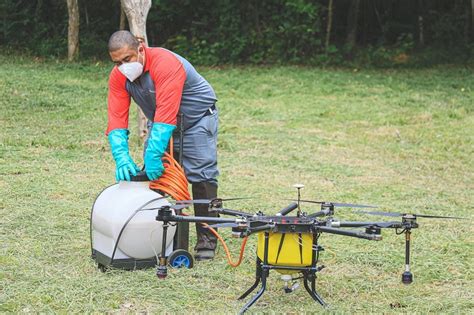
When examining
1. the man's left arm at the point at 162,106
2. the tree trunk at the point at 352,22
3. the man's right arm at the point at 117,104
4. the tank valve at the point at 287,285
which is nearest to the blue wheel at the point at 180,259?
the man's left arm at the point at 162,106

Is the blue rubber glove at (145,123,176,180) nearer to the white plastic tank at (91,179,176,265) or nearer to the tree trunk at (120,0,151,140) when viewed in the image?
the white plastic tank at (91,179,176,265)

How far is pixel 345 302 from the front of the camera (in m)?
4.36

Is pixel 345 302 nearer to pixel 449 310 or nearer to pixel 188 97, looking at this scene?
pixel 449 310

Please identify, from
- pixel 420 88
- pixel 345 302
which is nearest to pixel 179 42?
pixel 420 88

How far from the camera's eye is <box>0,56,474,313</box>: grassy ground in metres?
4.42

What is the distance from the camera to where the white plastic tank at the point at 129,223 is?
15.1ft

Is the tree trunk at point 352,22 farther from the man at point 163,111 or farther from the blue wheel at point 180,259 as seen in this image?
the blue wheel at point 180,259

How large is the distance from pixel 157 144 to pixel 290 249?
112 cm

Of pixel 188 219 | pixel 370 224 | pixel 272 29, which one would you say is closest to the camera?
pixel 370 224

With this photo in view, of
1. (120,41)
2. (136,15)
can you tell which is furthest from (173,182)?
(136,15)

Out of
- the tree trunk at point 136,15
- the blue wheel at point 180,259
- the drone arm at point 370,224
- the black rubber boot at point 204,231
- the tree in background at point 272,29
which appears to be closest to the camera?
the drone arm at point 370,224

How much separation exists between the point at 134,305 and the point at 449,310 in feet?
5.27

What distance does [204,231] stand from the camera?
16.9ft

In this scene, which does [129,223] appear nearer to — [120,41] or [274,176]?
[120,41]
